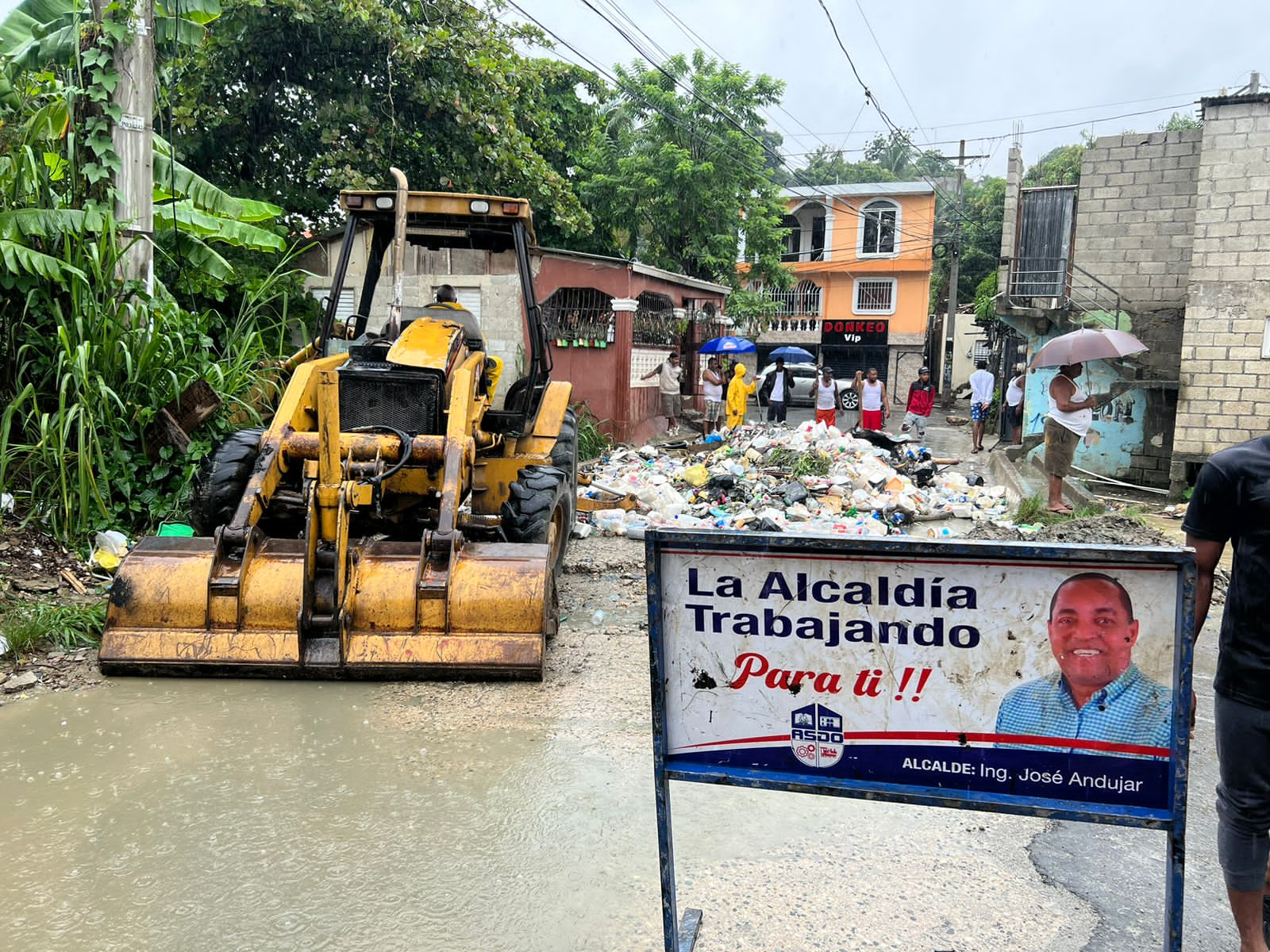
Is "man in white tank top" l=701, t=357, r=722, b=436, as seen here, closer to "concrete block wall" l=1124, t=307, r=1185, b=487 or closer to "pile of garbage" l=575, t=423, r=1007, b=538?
"pile of garbage" l=575, t=423, r=1007, b=538

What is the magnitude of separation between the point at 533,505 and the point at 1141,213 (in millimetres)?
12543

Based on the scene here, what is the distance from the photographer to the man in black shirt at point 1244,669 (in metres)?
2.56

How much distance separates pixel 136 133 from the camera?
7.69 metres

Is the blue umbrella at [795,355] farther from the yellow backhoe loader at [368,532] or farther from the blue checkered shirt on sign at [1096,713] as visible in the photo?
the blue checkered shirt on sign at [1096,713]

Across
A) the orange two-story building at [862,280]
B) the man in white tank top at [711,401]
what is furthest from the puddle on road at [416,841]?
the orange two-story building at [862,280]

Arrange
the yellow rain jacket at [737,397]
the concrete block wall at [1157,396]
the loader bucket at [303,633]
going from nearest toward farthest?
the loader bucket at [303,633], the concrete block wall at [1157,396], the yellow rain jacket at [737,397]

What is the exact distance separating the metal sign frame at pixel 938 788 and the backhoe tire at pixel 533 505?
3.72m

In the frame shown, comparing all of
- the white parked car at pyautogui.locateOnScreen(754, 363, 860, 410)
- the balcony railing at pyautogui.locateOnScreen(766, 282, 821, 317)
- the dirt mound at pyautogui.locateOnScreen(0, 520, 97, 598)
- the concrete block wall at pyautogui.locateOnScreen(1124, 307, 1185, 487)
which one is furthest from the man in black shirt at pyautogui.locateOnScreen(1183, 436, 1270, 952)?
the balcony railing at pyautogui.locateOnScreen(766, 282, 821, 317)

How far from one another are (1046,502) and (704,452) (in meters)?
5.91

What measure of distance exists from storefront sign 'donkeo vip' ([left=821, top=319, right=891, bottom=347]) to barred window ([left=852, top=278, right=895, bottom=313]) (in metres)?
0.56

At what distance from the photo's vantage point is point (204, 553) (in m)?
5.25

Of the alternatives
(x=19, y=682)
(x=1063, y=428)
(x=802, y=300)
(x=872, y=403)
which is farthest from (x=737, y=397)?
(x=802, y=300)

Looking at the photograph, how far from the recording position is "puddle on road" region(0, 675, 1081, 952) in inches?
120

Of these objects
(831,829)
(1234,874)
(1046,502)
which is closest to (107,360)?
(831,829)
